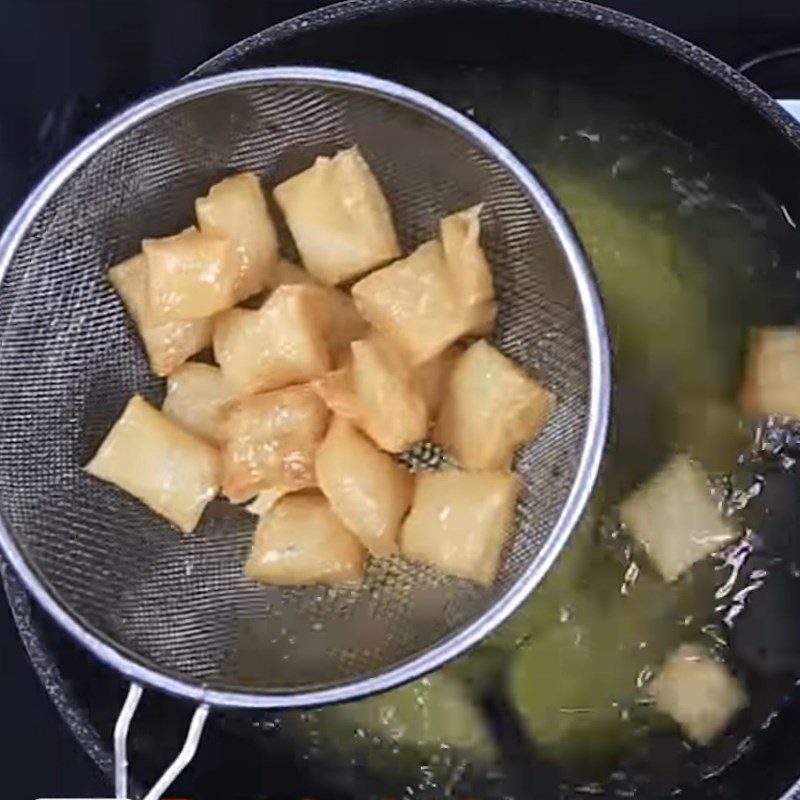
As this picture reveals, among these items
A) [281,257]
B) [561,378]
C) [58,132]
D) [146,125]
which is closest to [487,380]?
[561,378]

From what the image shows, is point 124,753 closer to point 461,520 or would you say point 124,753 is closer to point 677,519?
point 461,520

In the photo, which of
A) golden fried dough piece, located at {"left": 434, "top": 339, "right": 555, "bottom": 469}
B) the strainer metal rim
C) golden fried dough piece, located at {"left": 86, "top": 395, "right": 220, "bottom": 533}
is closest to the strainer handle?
the strainer metal rim

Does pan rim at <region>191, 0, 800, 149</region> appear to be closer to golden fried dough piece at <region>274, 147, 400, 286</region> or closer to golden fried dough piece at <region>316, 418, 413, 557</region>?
golden fried dough piece at <region>274, 147, 400, 286</region>

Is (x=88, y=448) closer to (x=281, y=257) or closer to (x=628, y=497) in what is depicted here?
(x=281, y=257)

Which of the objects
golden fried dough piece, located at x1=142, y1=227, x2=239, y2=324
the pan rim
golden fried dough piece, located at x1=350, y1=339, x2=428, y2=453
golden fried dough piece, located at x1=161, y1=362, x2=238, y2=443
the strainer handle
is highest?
the pan rim

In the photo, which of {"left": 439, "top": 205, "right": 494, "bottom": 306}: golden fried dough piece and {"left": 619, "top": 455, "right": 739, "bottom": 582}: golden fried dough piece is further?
{"left": 619, "top": 455, "right": 739, "bottom": 582}: golden fried dough piece

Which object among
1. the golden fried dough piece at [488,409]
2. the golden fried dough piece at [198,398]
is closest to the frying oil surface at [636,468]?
the golden fried dough piece at [488,409]
